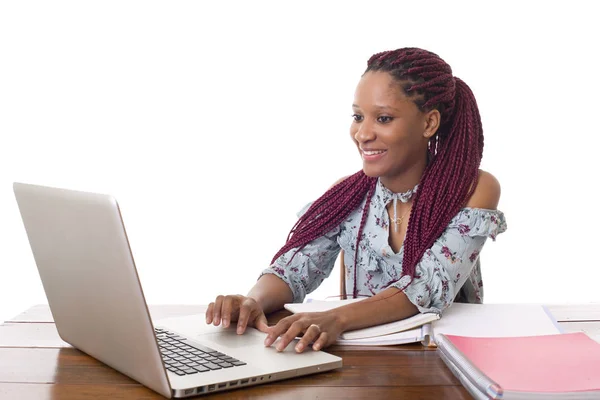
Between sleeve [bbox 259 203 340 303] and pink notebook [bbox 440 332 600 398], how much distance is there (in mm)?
622

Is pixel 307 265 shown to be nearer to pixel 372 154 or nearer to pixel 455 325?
pixel 372 154

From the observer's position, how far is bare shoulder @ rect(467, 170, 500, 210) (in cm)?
177

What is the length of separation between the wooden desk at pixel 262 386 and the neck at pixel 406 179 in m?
0.55

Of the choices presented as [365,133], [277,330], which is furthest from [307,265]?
[277,330]

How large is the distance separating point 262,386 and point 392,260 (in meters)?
0.80

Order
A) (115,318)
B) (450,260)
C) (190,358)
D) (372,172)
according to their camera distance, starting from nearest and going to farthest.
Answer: (115,318), (190,358), (450,260), (372,172)

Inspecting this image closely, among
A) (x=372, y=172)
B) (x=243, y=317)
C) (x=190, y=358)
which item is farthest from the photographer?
(x=372, y=172)

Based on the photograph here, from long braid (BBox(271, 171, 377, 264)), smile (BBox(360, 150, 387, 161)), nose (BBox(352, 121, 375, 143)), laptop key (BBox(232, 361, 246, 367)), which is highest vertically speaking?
nose (BBox(352, 121, 375, 143))

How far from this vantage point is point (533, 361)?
1.21m

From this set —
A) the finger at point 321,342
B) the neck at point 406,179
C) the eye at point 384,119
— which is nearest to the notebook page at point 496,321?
the finger at point 321,342

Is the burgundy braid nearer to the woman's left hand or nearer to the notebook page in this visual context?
the notebook page

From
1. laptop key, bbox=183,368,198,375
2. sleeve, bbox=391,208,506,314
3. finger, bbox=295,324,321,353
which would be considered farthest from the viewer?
sleeve, bbox=391,208,506,314

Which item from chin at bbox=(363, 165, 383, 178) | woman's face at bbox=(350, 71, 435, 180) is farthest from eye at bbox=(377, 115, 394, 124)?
chin at bbox=(363, 165, 383, 178)

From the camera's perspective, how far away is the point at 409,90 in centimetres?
176
